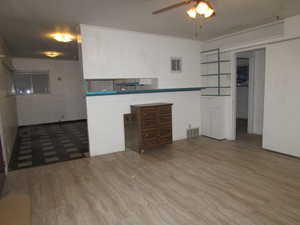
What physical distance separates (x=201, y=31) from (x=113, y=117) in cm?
276

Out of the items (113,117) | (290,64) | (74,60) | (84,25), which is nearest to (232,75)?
(290,64)

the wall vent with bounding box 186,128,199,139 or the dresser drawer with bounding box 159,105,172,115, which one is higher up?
the dresser drawer with bounding box 159,105,172,115

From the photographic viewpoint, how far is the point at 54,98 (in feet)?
25.8

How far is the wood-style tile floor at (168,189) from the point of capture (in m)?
2.08

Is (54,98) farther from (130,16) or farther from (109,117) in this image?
(130,16)

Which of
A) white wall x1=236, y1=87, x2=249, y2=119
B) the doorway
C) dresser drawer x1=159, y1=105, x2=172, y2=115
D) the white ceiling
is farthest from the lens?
white wall x1=236, y1=87, x2=249, y2=119

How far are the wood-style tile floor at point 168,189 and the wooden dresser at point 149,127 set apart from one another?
277mm

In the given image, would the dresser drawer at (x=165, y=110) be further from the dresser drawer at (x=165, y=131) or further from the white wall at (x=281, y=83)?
the white wall at (x=281, y=83)

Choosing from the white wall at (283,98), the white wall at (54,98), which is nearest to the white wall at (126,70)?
the white wall at (283,98)

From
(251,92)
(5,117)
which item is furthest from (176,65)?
(5,117)

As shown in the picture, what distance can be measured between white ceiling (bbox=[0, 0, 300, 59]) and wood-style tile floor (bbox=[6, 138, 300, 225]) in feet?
8.50

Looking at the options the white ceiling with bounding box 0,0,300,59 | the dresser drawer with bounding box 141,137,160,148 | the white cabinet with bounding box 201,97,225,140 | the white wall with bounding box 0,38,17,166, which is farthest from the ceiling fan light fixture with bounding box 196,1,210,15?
the white wall with bounding box 0,38,17,166

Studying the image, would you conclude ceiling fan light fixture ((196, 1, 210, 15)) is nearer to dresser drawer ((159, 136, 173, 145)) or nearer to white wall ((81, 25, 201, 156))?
white wall ((81, 25, 201, 156))

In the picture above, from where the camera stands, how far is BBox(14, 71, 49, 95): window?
24.0ft
